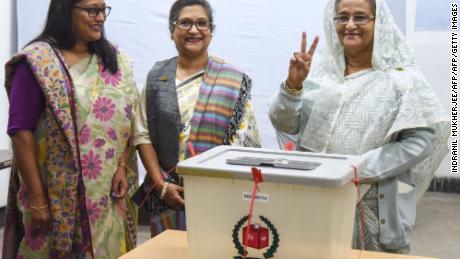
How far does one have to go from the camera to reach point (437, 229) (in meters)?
3.94

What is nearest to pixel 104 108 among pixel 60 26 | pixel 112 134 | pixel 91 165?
pixel 112 134

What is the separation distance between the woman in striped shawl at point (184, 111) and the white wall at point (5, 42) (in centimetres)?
197

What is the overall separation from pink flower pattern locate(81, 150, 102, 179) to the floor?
5.03 feet

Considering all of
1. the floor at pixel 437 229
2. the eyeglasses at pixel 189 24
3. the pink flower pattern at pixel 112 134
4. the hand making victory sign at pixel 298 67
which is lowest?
the floor at pixel 437 229

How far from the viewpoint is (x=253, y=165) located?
1219 millimetres

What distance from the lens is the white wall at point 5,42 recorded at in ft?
12.4

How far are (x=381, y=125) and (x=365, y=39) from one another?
27cm

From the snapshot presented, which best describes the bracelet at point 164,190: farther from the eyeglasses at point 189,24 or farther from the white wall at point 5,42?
the white wall at point 5,42

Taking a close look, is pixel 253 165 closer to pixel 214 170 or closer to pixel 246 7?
pixel 214 170

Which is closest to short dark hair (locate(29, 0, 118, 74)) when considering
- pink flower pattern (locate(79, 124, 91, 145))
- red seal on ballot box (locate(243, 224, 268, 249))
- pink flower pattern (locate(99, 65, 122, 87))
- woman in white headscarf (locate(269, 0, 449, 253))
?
pink flower pattern (locate(99, 65, 122, 87))

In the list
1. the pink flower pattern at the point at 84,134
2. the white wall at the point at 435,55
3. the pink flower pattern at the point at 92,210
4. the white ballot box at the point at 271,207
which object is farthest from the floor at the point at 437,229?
the white ballot box at the point at 271,207

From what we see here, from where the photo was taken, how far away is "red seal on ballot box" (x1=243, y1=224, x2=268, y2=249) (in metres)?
1.20

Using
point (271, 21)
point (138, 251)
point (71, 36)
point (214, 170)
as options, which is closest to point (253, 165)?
point (214, 170)

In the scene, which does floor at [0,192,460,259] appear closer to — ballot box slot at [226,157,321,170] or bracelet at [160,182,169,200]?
bracelet at [160,182,169,200]
